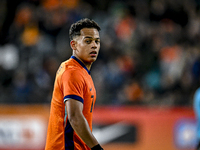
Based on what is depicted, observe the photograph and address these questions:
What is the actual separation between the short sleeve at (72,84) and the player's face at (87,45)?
12.8 inches

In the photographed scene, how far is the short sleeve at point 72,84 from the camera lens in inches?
135

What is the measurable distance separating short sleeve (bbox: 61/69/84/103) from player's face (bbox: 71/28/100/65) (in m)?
0.33

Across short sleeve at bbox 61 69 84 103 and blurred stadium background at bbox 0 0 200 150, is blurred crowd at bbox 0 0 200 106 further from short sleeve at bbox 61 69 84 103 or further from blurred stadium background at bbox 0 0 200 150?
short sleeve at bbox 61 69 84 103

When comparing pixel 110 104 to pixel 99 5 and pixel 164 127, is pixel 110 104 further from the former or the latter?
pixel 99 5

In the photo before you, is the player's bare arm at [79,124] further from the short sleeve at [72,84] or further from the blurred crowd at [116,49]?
the blurred crowd at [116,49]

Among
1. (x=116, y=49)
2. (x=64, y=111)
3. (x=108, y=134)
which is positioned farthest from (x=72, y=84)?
(x=116, y=49)

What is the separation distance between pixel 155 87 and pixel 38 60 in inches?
136

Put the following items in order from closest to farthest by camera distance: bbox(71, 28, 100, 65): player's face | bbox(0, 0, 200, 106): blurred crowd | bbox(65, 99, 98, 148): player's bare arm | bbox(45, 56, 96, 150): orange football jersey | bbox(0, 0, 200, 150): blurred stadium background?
bbox(65, 99, 98, 148): player's bare arm, bbox(45, 56, 96, 150): orange football jersey, bbox(71, 28, 100, 65): player's face, bbox(0, 0, 200, 150): blurred stadium background, bbox(0, 0, 200, 106): blurred crowd

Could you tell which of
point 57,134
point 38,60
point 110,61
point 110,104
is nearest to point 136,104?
point 110,104

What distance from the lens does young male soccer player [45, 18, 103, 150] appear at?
11.1ft

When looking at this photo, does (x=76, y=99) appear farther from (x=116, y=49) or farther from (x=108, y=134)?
(x=116, y=49)

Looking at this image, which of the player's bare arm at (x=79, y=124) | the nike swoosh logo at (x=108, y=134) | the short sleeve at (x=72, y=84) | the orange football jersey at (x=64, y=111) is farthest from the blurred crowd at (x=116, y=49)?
the player's bare arm at (x=79, y=124)

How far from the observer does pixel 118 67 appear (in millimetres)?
10367

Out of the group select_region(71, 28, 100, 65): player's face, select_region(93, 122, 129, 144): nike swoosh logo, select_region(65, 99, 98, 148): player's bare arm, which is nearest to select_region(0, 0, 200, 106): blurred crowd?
select_region(93, 122, 129, 144): nike swoosh logo
